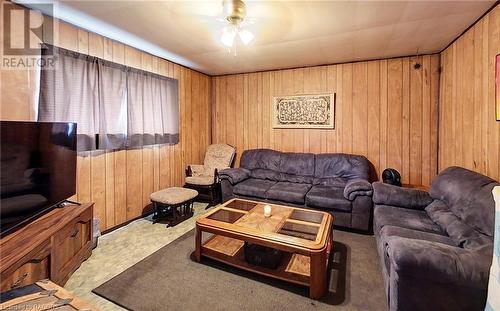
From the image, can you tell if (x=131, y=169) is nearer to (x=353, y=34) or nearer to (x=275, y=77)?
(x=275, y=77)

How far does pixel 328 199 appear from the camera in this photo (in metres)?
3.06

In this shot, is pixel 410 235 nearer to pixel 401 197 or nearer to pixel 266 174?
pixel 401 197

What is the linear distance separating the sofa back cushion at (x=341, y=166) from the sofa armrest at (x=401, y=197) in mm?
739

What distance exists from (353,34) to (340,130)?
162 centimetres

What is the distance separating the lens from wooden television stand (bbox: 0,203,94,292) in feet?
4.73

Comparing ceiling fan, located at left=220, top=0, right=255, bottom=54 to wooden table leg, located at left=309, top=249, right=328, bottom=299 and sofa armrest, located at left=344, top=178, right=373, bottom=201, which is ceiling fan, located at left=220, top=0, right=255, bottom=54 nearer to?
wooden table leg, located at left=309, top=249, right=328, bottom=299

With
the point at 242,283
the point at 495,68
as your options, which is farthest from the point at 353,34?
the point at 242,283

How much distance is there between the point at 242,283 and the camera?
2004mm

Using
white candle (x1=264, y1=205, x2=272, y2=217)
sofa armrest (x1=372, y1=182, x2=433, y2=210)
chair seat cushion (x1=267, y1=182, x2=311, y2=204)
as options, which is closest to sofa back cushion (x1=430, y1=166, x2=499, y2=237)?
sofa armrest (x1=372, y1=182, x2=433, y2=210)

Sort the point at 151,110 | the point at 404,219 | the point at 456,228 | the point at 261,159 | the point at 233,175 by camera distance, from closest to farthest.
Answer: the point at 456,228 → the point at 404,219 → the point at 151,110 → the point at 233,175 → the point at 261,159

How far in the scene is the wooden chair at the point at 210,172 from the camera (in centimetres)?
390

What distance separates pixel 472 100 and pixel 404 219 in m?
1.52

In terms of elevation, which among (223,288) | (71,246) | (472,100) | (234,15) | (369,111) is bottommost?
(223,288)

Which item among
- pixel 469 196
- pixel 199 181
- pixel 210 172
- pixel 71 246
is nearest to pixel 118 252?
pixel 71 246
